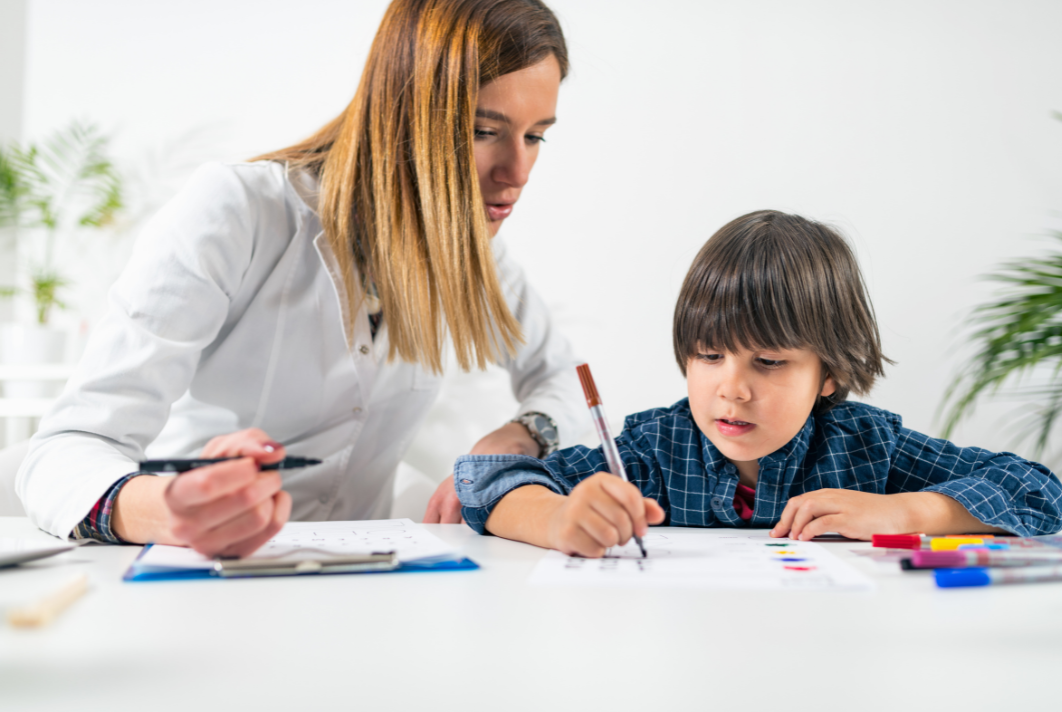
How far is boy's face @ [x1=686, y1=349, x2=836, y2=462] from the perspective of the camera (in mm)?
852

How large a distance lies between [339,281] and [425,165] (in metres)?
0.21

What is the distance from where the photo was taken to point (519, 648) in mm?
377

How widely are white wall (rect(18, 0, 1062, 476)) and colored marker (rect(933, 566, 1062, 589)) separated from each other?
A: 1381mm

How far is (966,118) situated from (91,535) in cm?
201

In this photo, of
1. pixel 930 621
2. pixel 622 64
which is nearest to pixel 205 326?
pixel 930 621

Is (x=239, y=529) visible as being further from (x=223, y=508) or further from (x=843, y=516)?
(x=843, y=516)

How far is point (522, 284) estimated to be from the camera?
1.41 m

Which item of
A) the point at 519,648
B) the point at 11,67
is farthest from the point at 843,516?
the point at 11,67

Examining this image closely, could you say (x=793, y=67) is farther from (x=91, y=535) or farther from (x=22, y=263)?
(x=22, y=263)

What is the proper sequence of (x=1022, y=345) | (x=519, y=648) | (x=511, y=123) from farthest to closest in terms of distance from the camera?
(x=1022, y=345) → (x=511, y=123) → (x=519, y=648)

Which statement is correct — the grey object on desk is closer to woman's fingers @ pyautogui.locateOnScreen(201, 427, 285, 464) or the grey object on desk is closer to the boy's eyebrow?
woman's fingers @ pyautogui.locateOnScreen(201, 427, 285, 464)

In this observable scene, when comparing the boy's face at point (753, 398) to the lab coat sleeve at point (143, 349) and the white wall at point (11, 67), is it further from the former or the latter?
the white wall at point (11, 67)

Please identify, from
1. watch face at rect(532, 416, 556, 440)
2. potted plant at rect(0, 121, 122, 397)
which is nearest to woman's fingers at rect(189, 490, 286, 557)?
watch face at rect(532, 416, 556, 440)

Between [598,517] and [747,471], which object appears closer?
[598,517]
